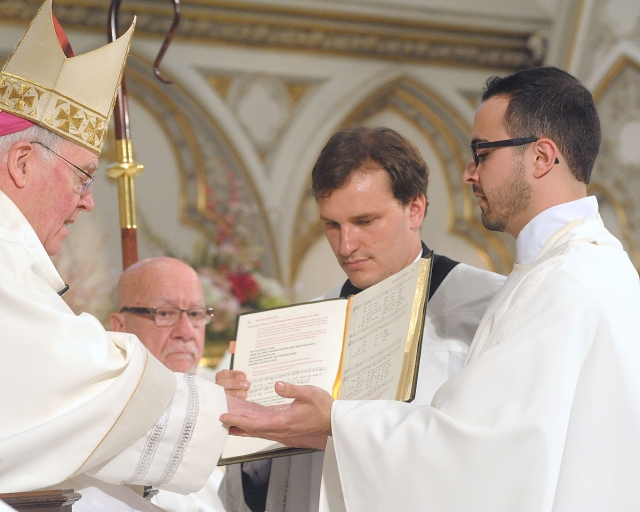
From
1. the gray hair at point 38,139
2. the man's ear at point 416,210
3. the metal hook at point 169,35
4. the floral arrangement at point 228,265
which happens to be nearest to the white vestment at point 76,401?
the gray hair at point 38,139

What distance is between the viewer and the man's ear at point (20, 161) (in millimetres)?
2592

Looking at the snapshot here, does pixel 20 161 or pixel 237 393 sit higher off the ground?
pixel 20 161

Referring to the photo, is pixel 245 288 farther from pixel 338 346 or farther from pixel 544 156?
pixel 544 156


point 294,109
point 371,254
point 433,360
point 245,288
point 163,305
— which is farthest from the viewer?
point 294,109

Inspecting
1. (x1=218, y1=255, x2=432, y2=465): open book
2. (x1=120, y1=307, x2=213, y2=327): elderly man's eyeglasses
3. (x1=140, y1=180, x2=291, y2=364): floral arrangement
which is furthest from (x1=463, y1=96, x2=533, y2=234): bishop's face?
(x1=140, y1=180, x2=291, y2=364): floral arrangement

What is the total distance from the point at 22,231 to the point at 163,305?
1294mm

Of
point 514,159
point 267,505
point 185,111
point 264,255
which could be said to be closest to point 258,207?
point 264,255

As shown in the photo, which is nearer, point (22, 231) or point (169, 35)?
point (22, 231)

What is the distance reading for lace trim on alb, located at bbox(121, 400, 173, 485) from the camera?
2.55 m

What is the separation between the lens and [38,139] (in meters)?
2.68

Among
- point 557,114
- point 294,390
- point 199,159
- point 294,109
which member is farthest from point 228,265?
point 557,114

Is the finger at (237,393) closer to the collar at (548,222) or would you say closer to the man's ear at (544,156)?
the collar at (548,222)

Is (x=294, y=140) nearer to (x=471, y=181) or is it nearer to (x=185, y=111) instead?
(x=185, y=111)

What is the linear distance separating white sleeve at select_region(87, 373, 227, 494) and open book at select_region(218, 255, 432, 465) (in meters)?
0.23
